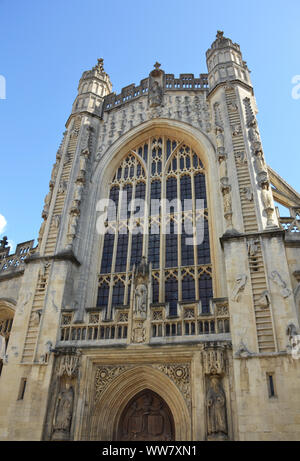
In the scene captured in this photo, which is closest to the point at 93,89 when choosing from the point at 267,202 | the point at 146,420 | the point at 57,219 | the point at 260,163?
the point at 57,219

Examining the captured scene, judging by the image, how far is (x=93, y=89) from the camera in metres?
20.0

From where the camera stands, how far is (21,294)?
12852 millimetres

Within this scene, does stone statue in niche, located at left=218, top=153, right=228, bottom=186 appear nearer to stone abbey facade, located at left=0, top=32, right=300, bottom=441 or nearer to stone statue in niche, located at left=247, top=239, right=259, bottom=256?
stone abbey facade, located at left=0, top=32, right=300, bottom=441

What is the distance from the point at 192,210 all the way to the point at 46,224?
6150mm

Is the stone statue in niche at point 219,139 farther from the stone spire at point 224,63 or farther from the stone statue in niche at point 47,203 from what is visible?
the stone statue in niche at point 47,203

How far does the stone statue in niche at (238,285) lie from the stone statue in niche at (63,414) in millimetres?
5662

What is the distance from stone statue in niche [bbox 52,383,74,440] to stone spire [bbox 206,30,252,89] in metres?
14.7

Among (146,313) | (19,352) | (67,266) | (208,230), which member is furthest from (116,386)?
(208,230)

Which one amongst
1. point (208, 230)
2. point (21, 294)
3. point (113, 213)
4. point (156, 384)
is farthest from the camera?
point (113, 213)

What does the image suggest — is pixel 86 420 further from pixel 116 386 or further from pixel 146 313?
pixel 146 313

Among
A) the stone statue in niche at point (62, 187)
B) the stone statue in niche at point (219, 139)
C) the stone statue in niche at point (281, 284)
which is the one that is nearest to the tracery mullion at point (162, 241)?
the stone statue in niche at point (219, 139)

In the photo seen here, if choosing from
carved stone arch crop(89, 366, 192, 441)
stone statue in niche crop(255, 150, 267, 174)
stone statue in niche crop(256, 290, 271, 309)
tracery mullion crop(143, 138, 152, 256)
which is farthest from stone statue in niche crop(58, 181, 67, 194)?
stone statue in niche crop(256, 290, 271, 309)

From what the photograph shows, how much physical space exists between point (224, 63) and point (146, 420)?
16.3 metres
